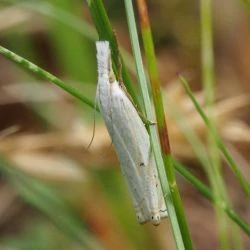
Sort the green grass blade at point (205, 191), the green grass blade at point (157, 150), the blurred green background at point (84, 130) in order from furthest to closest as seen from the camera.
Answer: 1. the blurred green background at point (84, 130)
2. the green grass blade at point (205, 191)
3. the green grass blade at point (157, 150)

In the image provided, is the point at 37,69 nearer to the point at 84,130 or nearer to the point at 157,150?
the point at 157,150

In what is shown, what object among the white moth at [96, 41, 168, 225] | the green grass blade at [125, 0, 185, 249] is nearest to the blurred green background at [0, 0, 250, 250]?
the white moth at [96, 41, 168, 225]

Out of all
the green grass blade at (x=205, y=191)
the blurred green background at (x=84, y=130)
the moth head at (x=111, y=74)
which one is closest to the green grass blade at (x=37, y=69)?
the moth head at (x=111, y=74)

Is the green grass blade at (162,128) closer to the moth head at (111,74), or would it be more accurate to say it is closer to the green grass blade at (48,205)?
the moth head at (111,74)

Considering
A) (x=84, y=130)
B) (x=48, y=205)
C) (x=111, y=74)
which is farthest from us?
(x=84, y=130)

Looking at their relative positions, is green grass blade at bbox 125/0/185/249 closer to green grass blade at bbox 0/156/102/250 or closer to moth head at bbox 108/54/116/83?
moth head at bbox 108/54/116/83

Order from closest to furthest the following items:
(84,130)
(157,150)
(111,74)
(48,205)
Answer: (157,150)
(111,74)
(48,205)
(84,130)

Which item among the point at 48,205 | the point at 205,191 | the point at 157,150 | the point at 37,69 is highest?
the point at 37,69

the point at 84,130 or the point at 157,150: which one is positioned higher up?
the point at 157,150

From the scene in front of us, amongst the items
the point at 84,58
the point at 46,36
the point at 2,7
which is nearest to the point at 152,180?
the point at 84,58

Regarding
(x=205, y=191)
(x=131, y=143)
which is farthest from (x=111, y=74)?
(x=205, y=191)
